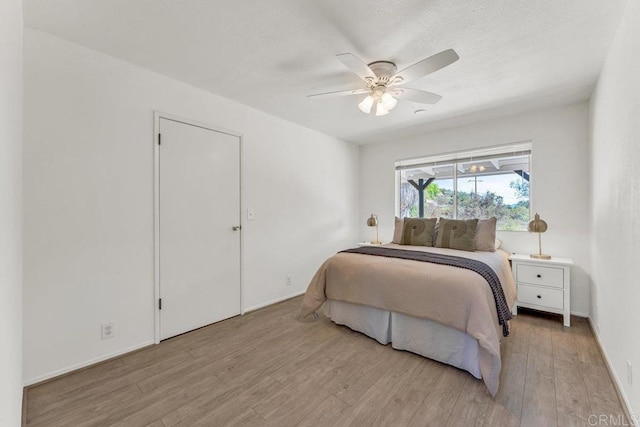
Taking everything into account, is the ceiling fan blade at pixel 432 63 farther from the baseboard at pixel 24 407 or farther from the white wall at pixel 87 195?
the baseboard at pixel 24 407

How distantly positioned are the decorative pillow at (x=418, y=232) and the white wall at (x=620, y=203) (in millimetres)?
1482

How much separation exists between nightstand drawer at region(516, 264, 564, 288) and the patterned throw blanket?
1003 mm

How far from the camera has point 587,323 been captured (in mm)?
2758

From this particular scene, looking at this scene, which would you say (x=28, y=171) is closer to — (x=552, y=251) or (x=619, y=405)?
(x=619, y=405)

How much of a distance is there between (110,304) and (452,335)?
2.60m

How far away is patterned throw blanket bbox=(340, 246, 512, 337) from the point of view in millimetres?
2027

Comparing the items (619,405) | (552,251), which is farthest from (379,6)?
(552,251)

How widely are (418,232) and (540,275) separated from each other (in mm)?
1286

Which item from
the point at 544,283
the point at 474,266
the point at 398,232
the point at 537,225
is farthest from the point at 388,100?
the point at 544,283

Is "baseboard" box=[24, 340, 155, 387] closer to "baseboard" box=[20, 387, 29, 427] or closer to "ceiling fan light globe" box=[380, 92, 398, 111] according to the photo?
"baseboard" box=[20, 387, 29, 427]

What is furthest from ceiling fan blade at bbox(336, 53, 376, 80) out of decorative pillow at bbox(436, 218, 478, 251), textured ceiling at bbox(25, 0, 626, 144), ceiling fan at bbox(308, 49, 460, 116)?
decorative pillow at bbox(436, 218, 478, 251)

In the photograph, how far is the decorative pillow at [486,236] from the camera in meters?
3.08

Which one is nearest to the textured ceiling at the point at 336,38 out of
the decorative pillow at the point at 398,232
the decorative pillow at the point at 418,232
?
the decorative pillow at the point at 418,232

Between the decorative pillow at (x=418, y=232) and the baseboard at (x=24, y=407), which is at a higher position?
the decorative pillow at (x=418, y=232)
